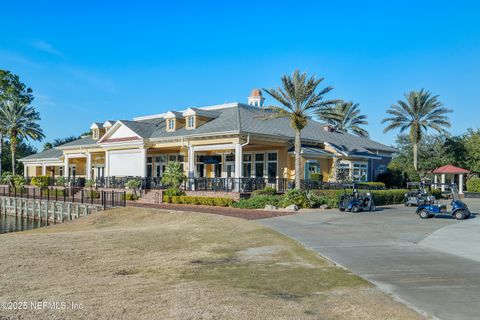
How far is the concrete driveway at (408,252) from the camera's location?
712 cm

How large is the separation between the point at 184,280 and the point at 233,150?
2587 centimetres

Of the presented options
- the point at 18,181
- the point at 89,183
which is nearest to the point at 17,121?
the point at 18,181

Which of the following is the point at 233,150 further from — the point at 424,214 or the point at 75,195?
the point at 424,214

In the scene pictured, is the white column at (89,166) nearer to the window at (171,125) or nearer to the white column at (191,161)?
the window at (171,125)

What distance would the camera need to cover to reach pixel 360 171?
120ft

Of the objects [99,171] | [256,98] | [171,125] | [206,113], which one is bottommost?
[99,171]

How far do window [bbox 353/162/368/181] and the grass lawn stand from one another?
74.6 ft

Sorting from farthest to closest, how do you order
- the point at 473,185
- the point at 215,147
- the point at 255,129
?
the point at 473,185 < the point at 215,147 < the point at 255,129

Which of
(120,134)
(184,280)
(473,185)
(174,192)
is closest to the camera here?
(184,280)

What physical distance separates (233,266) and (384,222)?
35.3ft

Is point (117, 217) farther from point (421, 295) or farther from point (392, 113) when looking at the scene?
point (392, 113)

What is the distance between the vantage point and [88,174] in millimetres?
44781

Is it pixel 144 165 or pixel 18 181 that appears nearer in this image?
pixel 144 165

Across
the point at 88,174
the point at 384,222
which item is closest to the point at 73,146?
the point at 88,174
